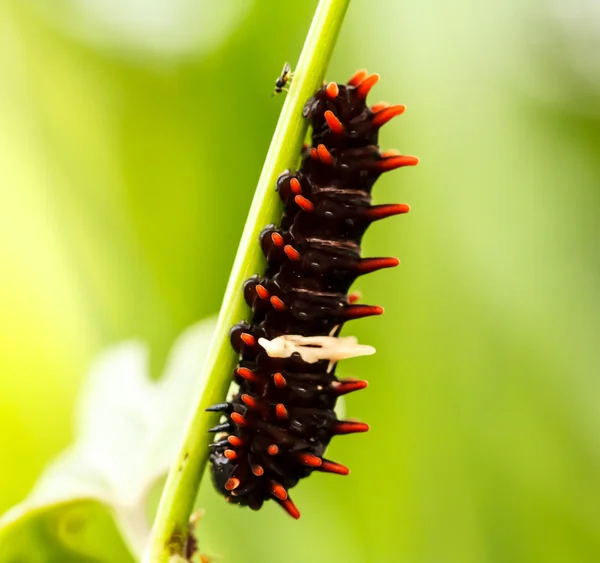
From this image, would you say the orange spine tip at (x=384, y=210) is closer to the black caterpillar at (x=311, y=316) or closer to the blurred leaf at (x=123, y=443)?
the black caterpillar at (x=311, y=316)

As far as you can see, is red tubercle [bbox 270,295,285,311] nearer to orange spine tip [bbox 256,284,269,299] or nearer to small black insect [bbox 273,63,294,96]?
orange spine tip [bbox 256,284,269,299]

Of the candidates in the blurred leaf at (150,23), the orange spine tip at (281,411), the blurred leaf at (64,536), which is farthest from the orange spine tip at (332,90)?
the blurred leaf at (150,23)

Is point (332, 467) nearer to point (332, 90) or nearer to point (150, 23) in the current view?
point (332, 90)

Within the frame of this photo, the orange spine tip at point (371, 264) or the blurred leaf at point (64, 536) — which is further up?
the orange spine tip at point (371, 264)

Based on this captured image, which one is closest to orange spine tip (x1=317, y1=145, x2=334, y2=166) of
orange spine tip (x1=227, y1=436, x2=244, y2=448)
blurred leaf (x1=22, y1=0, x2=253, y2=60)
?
orange spine tip (x1=227, y1=436, x2=244, y2=448)

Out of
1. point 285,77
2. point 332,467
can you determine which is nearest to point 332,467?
point 332,467

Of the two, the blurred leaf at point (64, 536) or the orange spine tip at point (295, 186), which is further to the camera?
the blurred leaf at point (64, 536)
